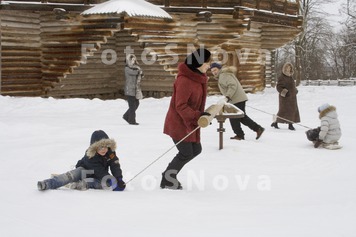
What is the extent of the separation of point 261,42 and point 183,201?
1632 cm

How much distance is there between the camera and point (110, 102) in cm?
1435

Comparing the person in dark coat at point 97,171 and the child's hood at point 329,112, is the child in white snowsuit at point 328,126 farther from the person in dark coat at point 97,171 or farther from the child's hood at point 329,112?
the person in dark coat at point 97,171

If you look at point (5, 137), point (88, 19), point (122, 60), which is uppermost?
point (88, 19)

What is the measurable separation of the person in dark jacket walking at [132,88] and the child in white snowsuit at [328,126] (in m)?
4.33

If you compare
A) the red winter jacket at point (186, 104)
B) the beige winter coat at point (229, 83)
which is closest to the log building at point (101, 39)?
the beige winter coat at point (229, 83)

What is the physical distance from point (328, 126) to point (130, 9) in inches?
363

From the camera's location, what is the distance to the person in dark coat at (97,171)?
5023 millimetres

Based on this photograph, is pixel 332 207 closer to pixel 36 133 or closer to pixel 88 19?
pixel 36 133

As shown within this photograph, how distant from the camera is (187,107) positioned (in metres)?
5.05

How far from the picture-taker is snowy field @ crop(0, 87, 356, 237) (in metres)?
3.87

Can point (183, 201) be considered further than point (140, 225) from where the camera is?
Yes

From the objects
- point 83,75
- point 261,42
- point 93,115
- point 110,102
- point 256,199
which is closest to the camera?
point 256,199

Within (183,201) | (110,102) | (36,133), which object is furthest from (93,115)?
(183,201)

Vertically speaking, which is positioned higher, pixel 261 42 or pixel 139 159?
pixel 261 42
